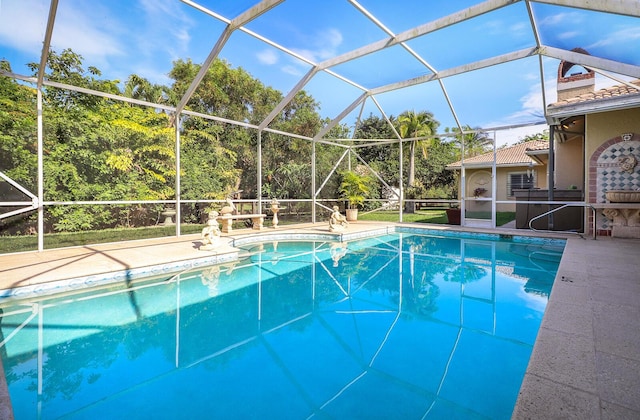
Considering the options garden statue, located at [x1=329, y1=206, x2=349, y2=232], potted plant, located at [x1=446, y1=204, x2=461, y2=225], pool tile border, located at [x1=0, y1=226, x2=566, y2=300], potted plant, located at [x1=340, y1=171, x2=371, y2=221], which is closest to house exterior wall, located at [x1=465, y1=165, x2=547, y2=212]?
potted plant, located at [x1=446, y1=204, x2=461, y2=225]

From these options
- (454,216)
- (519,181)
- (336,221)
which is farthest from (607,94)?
(519,181)

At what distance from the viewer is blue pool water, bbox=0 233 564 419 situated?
6.95 feet

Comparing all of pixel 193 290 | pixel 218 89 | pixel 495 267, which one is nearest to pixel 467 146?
pixel 218 89

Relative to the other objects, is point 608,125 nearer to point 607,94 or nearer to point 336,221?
point 607,94

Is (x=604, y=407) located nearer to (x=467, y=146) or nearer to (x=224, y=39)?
(x=224, y=39)

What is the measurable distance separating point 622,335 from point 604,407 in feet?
3.56

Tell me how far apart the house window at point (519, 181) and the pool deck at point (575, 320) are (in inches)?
425

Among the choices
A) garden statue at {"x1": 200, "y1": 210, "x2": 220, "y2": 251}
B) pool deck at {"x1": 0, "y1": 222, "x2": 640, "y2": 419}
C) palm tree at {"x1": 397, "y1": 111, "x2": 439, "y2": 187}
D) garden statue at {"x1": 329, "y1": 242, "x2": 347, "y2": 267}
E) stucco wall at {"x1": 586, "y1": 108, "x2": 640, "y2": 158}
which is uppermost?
palm tree at {"x1": 397, "y1": 111, "x2": 439, "y2": 187}

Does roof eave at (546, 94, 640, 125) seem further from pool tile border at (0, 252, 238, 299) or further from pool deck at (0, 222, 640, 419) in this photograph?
pool tile border at (0, 252, 238, 299)

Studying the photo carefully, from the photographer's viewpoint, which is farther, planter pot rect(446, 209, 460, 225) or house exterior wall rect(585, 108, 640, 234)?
planter pot rect(446, 209, 460, 225)

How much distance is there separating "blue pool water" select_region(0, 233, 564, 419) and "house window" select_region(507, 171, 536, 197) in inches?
480

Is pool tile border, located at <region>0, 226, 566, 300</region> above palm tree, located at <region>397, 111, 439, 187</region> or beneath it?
beneath

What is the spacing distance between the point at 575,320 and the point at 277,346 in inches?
94.3

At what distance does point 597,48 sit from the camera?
5832mm
